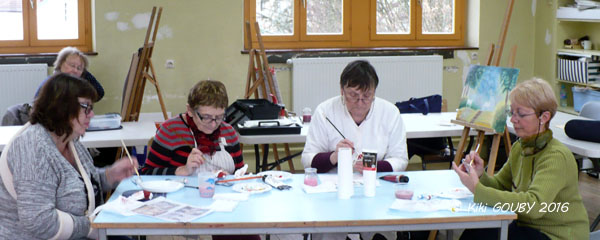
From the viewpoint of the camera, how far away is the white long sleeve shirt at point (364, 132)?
358cm

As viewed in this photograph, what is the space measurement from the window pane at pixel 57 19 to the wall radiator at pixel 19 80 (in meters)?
0.37

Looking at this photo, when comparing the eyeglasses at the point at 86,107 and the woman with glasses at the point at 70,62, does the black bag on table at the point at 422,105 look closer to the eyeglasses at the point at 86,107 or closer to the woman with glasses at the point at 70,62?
the woman with glasses at the point at 70,62

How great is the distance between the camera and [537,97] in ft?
9.55

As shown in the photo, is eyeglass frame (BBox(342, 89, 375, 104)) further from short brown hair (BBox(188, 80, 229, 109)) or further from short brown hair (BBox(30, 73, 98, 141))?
short brown hair (BBox(30, 73, 98, 141))

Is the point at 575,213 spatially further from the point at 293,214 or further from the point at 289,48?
the point at 289,48

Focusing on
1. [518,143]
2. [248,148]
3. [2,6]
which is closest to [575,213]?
[518,143]

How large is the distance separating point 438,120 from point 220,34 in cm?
231

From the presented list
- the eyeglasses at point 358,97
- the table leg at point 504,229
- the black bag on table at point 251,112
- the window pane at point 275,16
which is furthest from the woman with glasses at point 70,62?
the table leg at point 504,229

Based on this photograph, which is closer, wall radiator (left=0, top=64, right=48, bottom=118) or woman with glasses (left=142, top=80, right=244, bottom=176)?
woman with glasses (left=142, top=80, right=244, bottom=176)

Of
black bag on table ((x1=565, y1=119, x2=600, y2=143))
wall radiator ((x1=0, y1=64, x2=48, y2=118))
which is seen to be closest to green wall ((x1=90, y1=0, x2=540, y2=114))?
wall radiator ((x1=0, y1=64, x2=48, y2=118))

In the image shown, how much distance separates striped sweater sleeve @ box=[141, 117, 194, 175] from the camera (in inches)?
132

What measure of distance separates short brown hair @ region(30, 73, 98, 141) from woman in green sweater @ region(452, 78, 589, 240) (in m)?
1.56

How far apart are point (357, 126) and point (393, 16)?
350 cm

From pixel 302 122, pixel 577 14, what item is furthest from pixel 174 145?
pixel 577 14
